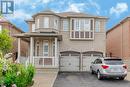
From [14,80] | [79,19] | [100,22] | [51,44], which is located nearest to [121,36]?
[100,22]

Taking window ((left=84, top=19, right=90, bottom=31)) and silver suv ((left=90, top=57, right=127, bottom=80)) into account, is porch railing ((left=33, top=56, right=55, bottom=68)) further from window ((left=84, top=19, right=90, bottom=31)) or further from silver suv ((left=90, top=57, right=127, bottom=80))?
silver suv ((left=90, top=57, right=127, bottom=80))

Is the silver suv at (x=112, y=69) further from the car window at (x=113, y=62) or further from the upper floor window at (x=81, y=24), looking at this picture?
the upper floor window at (x=81, y=24)

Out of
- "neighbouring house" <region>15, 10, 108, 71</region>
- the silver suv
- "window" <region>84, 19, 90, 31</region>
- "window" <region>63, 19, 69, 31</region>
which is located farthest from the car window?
"window" <region>63, 19, 69, 31</region>

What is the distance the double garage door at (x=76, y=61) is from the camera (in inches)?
1505

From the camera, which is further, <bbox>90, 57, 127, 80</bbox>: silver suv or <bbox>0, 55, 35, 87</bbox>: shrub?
<bbox>90, 57, 127, 80</bbox>: silver suv

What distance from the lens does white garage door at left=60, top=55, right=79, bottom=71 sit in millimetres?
38000

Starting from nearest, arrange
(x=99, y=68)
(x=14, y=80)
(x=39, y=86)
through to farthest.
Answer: (x=14, y=80) < (x=39, y=86) < (x=99, y=68)

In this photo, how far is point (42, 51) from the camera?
37.7 m

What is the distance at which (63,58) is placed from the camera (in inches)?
1508

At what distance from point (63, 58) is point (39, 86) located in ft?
59.0

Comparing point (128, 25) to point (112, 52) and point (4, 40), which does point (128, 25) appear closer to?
point (112, 52)

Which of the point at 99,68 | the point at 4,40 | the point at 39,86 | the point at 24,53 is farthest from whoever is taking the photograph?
the point at 24,53

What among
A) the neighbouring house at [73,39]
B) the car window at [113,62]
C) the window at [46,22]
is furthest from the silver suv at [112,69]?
the window at [46,22]

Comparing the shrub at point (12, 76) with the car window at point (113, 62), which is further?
the car window at point (113, 62)
